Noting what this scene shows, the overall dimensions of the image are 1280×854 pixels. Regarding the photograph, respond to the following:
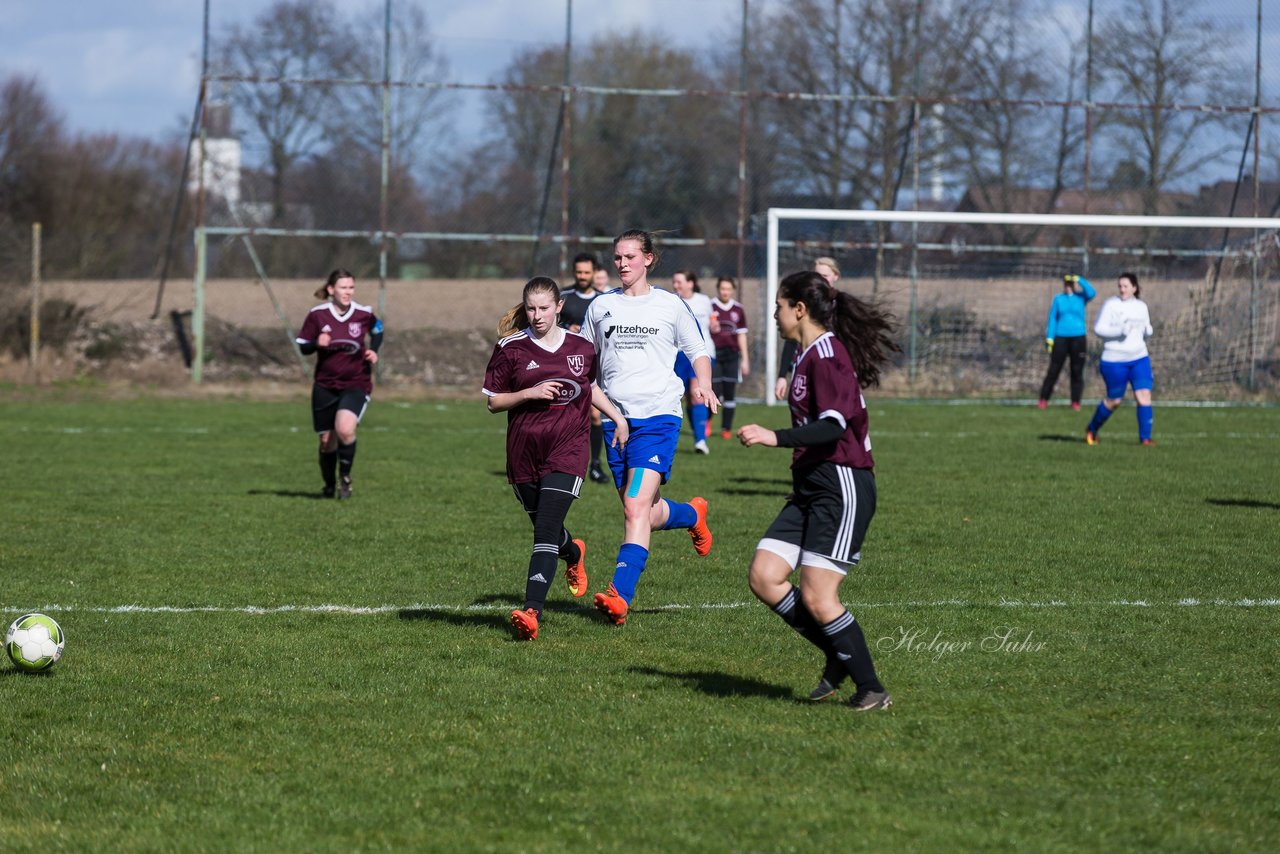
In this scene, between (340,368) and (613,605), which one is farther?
(340,368)

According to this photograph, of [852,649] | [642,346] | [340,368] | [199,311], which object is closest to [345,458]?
[340,368]

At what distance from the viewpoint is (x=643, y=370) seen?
780 centimetres

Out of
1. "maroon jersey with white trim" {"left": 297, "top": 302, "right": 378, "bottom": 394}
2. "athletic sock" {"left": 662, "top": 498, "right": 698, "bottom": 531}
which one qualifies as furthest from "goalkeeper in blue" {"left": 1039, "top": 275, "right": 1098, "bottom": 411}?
"athletic sock" {"left": 662, "top": 498, "right": 698, "bottom": 531}

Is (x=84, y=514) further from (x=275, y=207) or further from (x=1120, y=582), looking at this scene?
(x=275, y=207)

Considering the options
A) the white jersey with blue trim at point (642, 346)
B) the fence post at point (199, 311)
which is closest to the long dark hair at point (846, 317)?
the white jersey with blue trim at point (642, 346)

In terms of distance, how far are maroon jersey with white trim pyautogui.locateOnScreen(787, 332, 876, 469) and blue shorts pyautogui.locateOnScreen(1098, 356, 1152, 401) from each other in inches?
479

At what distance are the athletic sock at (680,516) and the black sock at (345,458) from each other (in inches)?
194

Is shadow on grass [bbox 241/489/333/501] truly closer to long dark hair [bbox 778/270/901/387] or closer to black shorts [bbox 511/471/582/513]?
black shorts [bbox 511/471/582/513]

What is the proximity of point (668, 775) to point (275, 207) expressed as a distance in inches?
960

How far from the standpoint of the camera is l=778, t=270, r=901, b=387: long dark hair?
5.59 metres

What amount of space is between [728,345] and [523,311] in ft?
35.5

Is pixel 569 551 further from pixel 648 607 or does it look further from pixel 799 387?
pixel 799 387

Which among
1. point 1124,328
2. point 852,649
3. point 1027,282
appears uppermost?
point 1027,282

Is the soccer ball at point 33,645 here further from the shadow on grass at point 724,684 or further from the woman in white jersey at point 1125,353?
the woman in white jersey at point 1125,353
